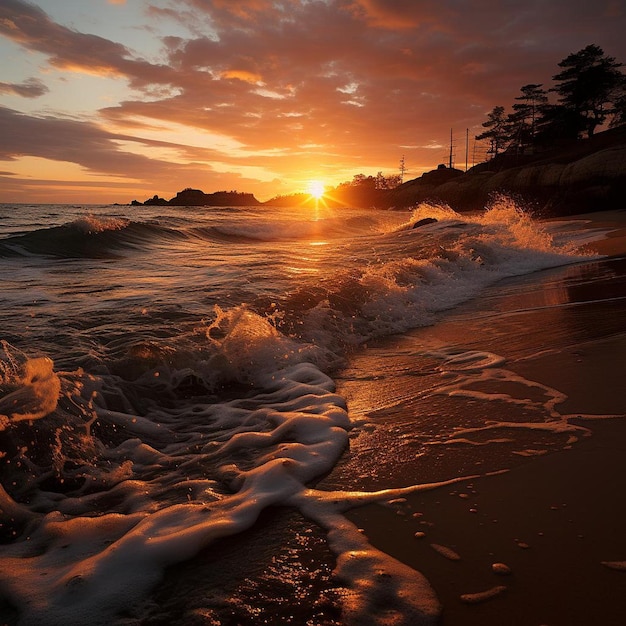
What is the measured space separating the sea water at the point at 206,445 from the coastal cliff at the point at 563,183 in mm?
32217

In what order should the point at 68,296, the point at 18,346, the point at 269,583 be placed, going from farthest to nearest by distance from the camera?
the point at 68,296
the point at 18,346
the point at 269,583

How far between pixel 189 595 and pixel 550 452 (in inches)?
78.8

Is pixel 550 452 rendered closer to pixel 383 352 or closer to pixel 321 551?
pixel 321 551

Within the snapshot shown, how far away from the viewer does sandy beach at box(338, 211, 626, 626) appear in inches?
65.8

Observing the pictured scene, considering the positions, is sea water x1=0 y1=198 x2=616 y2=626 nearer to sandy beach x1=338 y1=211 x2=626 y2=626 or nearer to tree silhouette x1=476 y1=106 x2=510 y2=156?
sandy beach x1=338 y1=211 x2=626 y2=626

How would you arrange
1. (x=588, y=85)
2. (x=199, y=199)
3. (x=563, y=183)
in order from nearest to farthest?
(x=563, y=183) < (x=588, y=85) < (x=199, y=199)

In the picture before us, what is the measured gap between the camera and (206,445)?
127 inches

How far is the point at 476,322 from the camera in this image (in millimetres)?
6176

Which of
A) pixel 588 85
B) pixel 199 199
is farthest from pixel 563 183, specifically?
pixel 199 199

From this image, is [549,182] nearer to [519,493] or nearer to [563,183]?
[563,183]

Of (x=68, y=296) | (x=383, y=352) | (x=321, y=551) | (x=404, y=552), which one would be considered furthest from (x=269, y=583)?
(x=68, y=296)

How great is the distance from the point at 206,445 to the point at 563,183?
41206 mm

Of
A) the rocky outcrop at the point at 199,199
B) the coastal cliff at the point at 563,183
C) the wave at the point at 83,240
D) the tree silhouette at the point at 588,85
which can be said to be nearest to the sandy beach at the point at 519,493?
the wave at the point at 83,240

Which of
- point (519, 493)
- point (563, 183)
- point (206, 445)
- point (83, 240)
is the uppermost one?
point (563, 183)
